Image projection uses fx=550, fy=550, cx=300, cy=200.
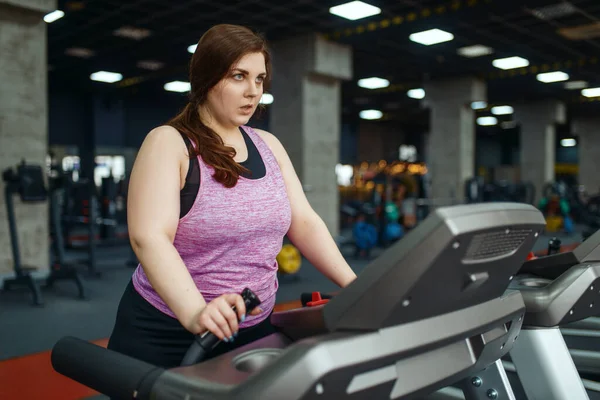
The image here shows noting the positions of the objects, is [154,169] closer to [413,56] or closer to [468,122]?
[413,56]

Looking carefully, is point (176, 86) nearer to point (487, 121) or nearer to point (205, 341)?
point (487, 121)

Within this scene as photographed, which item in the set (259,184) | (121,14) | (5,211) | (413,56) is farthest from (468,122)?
(259,184)

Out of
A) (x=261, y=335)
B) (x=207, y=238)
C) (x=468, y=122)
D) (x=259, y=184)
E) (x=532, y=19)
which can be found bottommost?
(x=261, y=335)

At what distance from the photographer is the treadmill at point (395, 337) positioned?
72cm

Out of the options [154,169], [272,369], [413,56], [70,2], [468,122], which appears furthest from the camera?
[468,122]

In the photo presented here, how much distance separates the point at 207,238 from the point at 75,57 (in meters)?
11.3

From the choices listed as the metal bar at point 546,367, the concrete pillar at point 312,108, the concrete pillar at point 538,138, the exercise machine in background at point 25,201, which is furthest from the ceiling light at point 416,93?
the metal bar at point 546,367

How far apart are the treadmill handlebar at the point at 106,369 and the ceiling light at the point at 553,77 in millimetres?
13183

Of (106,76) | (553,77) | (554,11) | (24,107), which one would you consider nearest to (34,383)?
(24,107)

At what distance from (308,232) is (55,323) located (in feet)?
11.8

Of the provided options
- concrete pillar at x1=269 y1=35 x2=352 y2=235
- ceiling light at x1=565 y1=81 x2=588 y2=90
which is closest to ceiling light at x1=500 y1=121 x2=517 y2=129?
ceiling light at x1=565 y1=81 x2=588 y2=90

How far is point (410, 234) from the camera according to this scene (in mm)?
746

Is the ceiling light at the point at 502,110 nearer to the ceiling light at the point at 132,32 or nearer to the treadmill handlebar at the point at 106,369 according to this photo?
the ceiling light at the point at 132,32

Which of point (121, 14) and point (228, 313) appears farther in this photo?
point (121, 14)
